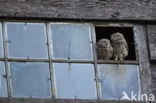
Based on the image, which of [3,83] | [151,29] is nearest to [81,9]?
[151,29]

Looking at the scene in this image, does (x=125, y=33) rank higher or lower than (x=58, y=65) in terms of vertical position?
higher

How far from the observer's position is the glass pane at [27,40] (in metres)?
7.37

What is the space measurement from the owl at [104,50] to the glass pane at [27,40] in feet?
1.33

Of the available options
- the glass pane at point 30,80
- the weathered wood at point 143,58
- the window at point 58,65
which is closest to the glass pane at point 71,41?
the window at point 58,65

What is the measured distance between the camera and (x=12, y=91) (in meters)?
7.21

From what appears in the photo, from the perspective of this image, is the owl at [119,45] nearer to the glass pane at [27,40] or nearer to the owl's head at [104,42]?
the owl's head at [104,42]

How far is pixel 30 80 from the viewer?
7.28m

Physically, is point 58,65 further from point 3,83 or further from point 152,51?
point 152,51

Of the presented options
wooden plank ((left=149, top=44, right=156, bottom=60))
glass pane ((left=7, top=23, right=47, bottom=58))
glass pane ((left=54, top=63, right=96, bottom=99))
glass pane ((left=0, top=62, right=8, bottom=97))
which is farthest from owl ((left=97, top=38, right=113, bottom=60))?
glass pane ((left=0, top=62, right=8, bottom=97))

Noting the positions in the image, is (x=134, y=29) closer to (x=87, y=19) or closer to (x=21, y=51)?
(x=87, y=19)

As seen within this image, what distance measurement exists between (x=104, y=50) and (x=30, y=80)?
24.1 inches

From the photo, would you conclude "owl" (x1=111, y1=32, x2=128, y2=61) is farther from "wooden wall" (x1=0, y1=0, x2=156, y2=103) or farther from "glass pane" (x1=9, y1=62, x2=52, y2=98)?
"glass pane" (x1=9, y1=62, x2=52, y2=98)

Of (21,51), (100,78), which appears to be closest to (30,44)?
(21,51)

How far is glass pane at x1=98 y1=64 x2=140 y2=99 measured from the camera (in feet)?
24.2
